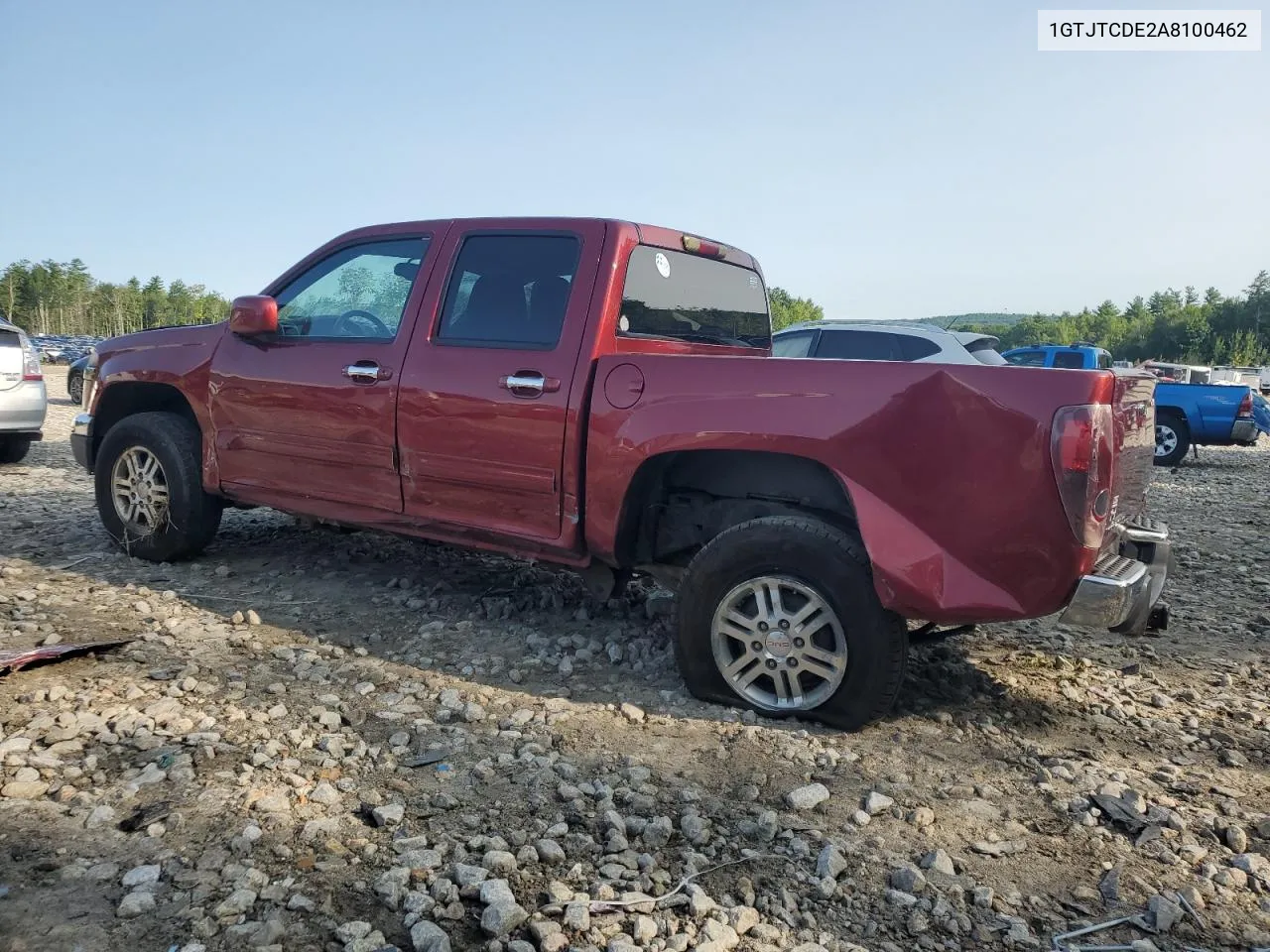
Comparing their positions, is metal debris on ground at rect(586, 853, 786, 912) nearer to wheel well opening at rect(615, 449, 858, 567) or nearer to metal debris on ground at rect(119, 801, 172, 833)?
metal debris on ground at rect(119, 801, 172, 833)

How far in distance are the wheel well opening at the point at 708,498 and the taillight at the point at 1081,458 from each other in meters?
0.77

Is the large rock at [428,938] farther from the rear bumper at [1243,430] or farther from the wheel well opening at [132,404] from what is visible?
the rear bumper at [1243,430]

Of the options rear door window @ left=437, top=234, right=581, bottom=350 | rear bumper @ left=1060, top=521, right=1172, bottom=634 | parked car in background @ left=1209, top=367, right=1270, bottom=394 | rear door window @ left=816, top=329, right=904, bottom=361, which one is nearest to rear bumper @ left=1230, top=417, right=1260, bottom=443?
rear door window @ left=816, top=329, right=904, bottom=361

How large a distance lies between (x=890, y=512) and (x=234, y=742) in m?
2.32

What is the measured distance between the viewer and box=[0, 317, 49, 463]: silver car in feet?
27.5

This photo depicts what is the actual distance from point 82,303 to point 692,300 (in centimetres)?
10484

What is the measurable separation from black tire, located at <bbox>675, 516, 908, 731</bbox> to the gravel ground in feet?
0.40

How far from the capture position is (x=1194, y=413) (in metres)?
14.0

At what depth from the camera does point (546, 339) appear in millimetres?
3859

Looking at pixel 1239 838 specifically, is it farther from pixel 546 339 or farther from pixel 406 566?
pixel 406 566

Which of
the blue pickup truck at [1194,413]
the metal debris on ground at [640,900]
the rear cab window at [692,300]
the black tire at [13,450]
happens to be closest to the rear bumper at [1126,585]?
the metal debris on ground at [640,900]

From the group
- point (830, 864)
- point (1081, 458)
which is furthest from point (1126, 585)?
point (830, 864)

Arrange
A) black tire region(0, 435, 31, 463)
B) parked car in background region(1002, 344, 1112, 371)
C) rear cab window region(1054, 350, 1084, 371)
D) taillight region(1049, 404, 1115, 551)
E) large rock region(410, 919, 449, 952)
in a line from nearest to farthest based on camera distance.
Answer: large rock region(410, 919, 449, 952) < taillight region(1049, 404, 1115, 551) < black tire region(0, 435, 31, 463) < parked car in background region(1002, 344, 1112, 371) < rear cab window region(1054, 350, 1084, 371)

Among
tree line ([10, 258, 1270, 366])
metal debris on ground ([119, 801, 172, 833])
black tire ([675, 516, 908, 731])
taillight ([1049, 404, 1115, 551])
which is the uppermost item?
tree line ([10, 258, 1270, 366])
